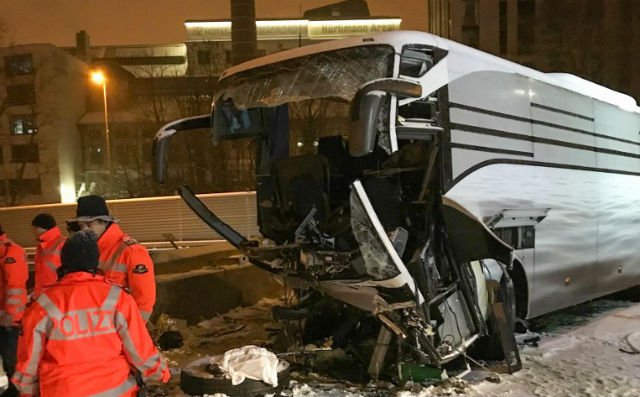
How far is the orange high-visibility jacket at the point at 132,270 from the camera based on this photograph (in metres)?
4.36

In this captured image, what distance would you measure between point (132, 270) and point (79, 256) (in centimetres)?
125

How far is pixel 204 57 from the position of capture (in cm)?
4125

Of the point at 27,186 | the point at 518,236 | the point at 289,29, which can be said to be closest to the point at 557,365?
the point at 518,236

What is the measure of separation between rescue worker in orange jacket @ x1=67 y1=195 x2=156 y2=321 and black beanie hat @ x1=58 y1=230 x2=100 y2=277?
1.16m

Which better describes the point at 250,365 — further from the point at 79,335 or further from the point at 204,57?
the point at 204,57

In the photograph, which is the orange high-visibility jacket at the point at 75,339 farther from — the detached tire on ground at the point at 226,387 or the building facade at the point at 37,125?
Result: the building facade at the point at 37,125

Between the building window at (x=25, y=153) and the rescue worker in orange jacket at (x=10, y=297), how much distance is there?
4065 cm

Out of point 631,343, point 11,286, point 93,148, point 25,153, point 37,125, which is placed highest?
point 37,125

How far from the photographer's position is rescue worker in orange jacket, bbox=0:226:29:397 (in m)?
Answer: 6.09

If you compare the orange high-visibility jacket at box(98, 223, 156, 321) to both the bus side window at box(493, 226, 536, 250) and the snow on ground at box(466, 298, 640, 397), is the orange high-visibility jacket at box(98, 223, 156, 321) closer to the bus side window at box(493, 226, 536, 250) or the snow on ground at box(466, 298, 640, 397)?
the snow on ground at box(466, 298, 640, 397)

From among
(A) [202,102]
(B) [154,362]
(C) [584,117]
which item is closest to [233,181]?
(A) [202,102]

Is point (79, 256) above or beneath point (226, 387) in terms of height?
above

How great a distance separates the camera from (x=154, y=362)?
10.9 feet

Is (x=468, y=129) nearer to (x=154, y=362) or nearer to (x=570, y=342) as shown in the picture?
(x=570, y=342)
